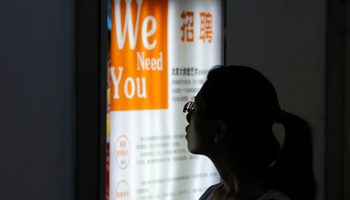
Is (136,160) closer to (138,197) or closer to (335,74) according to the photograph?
(138,197)

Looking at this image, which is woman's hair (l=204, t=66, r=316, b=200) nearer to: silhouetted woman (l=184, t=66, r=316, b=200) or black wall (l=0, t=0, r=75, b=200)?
silhouetted woman (l=184, t=66, r=316, b=200)

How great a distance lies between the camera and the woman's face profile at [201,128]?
128 centimetres

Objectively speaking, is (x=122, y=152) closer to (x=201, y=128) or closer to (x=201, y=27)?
(x=201, y=27)

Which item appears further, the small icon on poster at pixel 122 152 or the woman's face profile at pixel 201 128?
the small icon on poster at pixel 122 152

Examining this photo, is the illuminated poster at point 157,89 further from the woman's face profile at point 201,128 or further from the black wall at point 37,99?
the woman's face profile at point 201,128

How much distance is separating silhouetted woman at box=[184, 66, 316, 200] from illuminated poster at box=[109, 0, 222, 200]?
4.04 ft

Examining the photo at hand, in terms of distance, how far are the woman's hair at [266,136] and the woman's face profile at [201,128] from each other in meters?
0.08

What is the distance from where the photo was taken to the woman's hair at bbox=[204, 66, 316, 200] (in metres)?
1.21

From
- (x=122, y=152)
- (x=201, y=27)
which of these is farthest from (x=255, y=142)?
(x=201, y=27)

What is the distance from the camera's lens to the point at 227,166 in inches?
49.4

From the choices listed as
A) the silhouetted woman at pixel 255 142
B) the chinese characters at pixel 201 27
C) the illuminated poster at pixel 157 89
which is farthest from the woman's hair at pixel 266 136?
→ the chinese characters at pixel 201 27

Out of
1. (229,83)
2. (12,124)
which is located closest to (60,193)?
(12,124)

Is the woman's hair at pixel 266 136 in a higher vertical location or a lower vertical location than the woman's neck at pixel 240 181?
higher

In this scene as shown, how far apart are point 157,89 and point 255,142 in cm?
141
